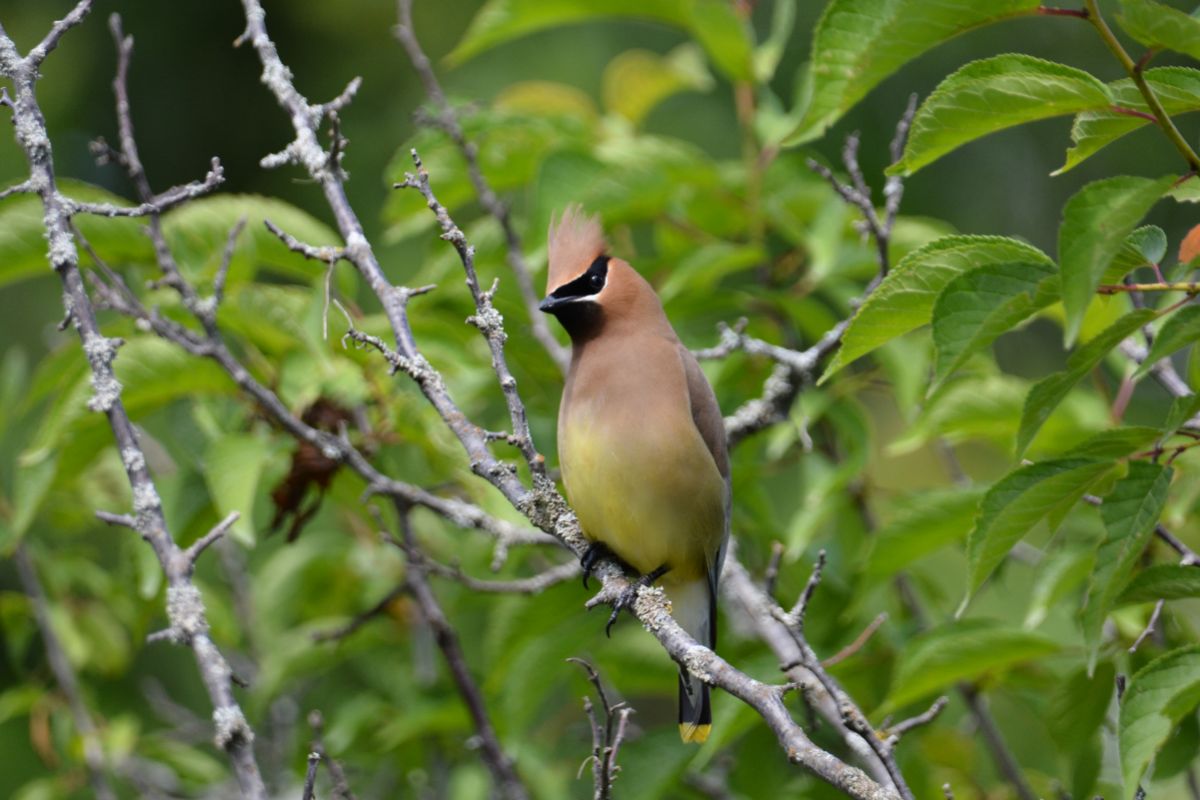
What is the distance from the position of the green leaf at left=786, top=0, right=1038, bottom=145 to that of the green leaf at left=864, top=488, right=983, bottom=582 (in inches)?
48.7

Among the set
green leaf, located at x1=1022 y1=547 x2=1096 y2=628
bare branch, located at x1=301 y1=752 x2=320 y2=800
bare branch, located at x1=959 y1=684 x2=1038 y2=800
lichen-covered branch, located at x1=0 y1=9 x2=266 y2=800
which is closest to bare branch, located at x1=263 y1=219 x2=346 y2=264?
lichen-covered branch, located at x1=0 y1=9 x2=266 y2=800

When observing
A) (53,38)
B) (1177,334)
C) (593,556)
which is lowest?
(593,556)

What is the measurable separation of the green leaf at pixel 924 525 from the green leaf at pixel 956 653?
0.21 meters

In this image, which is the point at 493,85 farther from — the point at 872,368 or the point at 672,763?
the point at 672,763

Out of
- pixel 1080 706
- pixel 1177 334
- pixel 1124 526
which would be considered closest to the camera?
pixel 1177 334

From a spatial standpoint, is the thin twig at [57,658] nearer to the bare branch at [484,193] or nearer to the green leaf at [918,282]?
the bare branch at [484,193]

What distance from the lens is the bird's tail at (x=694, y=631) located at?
12.3 feet

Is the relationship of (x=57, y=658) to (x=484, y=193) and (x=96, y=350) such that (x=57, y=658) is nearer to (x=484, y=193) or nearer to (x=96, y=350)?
(x=484, y=193)

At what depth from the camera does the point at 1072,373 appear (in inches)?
91.6

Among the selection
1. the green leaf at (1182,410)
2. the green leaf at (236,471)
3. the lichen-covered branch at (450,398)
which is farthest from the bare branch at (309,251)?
the green leaf at (1182,410)

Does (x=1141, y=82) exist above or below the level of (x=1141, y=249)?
above

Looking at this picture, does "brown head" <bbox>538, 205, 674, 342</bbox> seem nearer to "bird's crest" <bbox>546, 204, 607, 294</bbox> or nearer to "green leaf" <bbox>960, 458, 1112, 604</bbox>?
"bird's crest" <bbox>546, 204, 607, 294</bbox>

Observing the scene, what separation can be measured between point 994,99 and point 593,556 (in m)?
1.68

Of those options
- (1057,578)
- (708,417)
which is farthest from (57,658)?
(1057,578)
